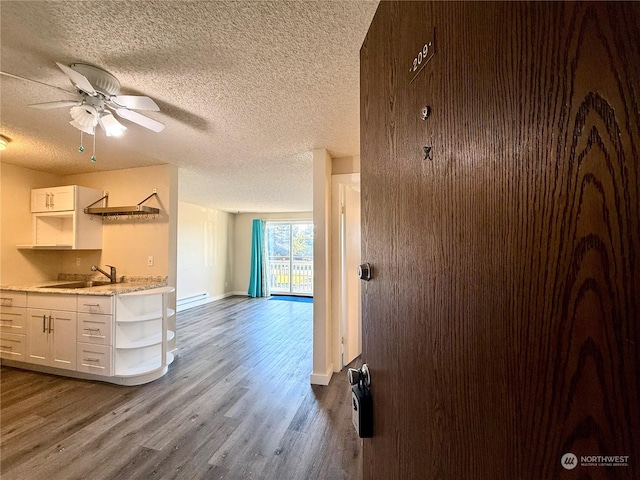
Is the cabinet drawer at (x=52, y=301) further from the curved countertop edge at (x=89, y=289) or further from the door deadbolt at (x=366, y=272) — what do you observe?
the door deadbolt at (x=366, y=272)

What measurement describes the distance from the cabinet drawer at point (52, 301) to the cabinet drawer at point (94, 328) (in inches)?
6.5

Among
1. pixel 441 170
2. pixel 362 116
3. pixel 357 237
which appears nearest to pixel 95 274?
pixel 357 237

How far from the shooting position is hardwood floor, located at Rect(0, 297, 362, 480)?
1.49m

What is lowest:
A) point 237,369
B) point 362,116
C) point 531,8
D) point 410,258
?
point 237,369

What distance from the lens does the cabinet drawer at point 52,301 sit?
8.21ft

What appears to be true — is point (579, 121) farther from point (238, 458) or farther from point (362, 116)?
point (238, 458)

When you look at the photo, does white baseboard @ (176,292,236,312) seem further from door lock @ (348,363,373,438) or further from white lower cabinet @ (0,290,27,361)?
door lock @ (348,363,373,438)

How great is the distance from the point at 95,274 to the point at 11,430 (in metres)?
1.81

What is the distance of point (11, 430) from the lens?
1797mm

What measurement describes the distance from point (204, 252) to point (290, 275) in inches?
93.2

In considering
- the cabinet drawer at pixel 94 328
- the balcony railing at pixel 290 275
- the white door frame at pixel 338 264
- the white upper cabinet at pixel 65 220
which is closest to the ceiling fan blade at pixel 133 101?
the white door frame at pixel 338 264

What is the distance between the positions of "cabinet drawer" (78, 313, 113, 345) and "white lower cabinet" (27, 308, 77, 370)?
0.31 feet

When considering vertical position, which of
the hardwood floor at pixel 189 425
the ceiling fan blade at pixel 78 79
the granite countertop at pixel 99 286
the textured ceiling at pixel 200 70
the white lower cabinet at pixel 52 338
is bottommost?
the hardwood floor at pixel 189 425

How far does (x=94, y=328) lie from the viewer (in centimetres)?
243
